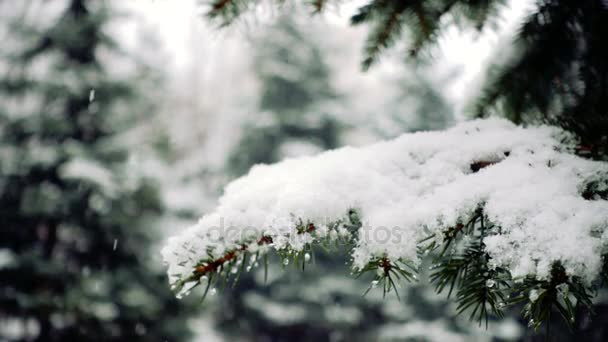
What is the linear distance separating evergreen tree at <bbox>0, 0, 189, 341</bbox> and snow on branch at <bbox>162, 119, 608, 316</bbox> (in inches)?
212

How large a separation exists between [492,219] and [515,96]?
100 centimetres

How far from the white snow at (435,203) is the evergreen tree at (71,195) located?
5357 mm

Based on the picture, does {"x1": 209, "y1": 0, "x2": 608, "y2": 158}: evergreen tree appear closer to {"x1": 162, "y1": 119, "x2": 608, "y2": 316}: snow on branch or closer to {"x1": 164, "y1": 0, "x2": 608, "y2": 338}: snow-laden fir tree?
{"x1": 164, "y1": 0, "x2": 608, "y2": 338}: snow-laden fir tree

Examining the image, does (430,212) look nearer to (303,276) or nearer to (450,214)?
(450,214)

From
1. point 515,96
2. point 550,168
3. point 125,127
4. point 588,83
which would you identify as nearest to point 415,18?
point 515,96

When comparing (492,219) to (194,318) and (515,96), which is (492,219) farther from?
(194,318)

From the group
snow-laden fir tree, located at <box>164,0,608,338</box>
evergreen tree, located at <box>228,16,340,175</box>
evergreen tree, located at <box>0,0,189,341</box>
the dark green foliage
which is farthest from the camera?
evergreen tree, located at <box>228,16,340,175</box>

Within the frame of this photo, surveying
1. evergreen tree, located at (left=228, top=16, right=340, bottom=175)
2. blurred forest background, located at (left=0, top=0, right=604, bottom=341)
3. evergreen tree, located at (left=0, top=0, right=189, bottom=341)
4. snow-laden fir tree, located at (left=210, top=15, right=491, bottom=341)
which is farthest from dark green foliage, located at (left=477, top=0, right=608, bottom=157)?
evergreen tree, located at (left=228, top=16, right=340, bottom=175)

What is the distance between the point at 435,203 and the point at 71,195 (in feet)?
19.9

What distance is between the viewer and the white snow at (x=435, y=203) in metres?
0.67

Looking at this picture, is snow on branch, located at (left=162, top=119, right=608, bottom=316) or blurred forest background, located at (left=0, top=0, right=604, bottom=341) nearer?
snow on branch, located at (left=162, top=119, right=608, bottom=316)

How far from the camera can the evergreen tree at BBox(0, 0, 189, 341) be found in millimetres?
5367

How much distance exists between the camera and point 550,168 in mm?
867

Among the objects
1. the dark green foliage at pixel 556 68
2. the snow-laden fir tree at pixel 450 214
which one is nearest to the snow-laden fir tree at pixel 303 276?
the dark green foliage at pixel 556 68
